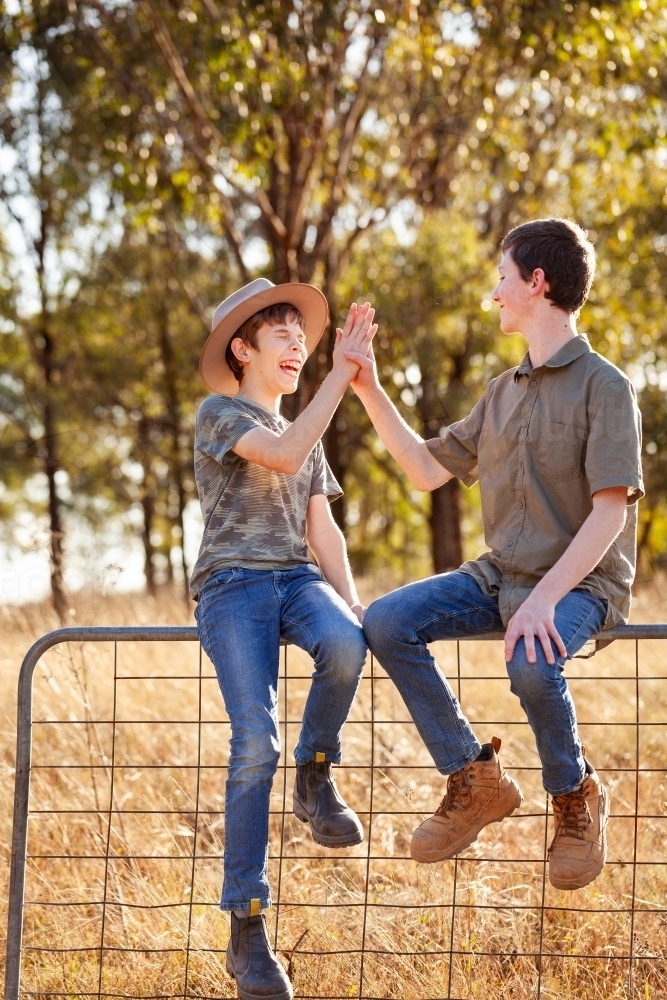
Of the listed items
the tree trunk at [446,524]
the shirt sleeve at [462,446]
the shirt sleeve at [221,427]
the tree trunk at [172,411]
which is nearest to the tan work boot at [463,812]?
the shirt sleeve at [462,446]

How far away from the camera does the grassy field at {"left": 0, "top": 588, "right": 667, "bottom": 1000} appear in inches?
152

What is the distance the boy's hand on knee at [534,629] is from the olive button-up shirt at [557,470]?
187mm

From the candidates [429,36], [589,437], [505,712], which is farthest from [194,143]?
[589,437]

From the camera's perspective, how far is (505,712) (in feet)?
20.6

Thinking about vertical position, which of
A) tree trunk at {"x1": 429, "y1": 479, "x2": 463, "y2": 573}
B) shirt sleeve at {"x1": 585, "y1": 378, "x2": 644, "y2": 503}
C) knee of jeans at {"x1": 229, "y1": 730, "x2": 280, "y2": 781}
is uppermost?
tree trunk at {"x1": 429, "y1": 479, "x2": 463, "y2": 573}

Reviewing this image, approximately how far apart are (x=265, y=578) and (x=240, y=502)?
A: 29cm

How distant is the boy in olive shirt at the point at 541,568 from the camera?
3232 mm

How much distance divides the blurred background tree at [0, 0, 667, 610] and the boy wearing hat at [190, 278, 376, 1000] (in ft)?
11.9

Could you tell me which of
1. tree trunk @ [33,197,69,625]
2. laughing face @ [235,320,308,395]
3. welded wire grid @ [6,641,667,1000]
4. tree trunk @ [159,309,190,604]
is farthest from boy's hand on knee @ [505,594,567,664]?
tree trunk @ [159,309,190,604]

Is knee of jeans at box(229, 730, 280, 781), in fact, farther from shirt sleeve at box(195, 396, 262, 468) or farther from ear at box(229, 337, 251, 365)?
ear at box(229, 337, 251, 365)

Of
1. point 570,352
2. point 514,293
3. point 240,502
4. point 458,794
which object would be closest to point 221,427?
point 240,502

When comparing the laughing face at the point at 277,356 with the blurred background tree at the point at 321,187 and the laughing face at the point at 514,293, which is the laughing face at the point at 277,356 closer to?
the laughing face at the point at 514,293

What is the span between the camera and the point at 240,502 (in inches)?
145

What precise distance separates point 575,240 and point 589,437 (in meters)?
0.67
